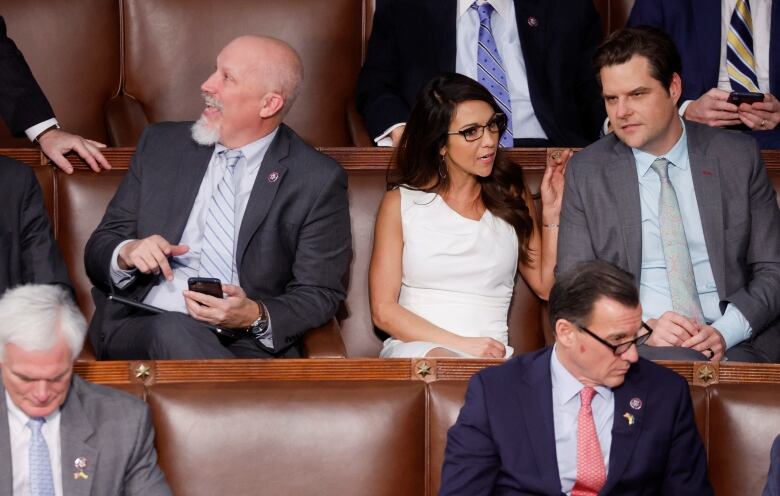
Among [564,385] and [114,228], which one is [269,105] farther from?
[564,385]

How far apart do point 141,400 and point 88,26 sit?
156 cm

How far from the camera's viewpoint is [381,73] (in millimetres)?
3322

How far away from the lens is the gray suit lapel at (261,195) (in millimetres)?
2732

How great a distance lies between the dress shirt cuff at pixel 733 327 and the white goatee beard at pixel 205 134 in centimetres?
111

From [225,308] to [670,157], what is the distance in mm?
993

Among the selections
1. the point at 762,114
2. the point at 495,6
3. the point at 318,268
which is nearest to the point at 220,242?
the point at 318,268

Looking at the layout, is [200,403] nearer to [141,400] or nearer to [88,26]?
[141,400]

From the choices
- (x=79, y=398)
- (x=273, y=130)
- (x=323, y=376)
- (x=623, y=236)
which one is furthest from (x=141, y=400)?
(x=623, y=236)

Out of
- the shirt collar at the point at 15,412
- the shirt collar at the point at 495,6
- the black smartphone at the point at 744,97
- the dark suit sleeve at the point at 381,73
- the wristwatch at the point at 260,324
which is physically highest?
the shirt collar at the point at 495,6

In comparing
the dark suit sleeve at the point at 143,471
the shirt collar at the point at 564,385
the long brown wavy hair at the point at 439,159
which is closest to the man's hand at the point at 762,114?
the long brown wavy hair at the point at 439,159

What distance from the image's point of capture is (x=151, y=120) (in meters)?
3.50

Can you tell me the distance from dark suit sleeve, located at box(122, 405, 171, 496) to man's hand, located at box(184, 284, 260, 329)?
0.40 meters

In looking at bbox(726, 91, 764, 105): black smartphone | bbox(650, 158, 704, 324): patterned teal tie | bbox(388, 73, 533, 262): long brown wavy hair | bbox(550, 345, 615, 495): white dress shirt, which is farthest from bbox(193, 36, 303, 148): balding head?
bbox(726, 91, 764, 105): black smartphone

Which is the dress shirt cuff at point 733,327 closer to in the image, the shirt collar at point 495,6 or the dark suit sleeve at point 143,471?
the shirt collar at point 495,6
